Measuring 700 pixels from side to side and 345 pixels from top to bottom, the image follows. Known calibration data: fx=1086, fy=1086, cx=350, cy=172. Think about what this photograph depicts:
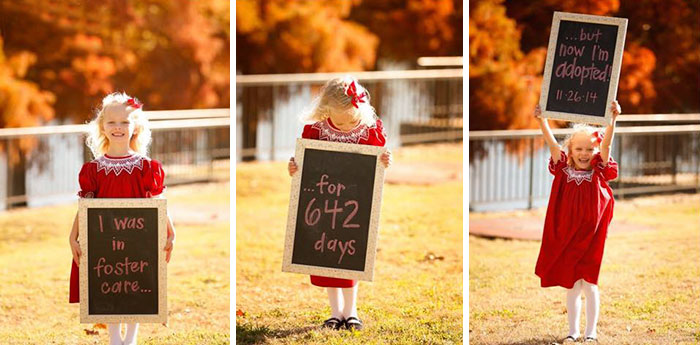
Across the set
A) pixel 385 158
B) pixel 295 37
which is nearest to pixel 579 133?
pixel 385 158

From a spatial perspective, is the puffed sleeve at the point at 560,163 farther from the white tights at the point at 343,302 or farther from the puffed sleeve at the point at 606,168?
the white tights at the point at 343,302

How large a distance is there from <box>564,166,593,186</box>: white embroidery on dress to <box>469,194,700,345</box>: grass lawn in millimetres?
763

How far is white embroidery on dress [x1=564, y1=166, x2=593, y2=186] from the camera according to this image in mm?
4762

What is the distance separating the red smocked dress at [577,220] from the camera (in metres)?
4.74

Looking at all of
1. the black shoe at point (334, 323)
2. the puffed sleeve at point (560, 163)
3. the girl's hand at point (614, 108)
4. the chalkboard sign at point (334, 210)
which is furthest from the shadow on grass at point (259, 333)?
the girl's hand at point (614, 108)

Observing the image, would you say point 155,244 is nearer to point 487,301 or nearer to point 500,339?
point 500,339

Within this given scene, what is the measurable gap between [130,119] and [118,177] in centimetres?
24

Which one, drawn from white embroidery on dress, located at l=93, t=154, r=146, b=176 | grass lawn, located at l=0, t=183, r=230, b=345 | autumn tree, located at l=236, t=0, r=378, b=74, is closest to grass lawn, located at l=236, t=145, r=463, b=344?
grass lawn, located at l=0, t=183, r=230, b=345

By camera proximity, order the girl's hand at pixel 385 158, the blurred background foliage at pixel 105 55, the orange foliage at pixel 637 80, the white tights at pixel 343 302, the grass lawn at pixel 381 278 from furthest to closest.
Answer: the blurred background foliage at pixel 105 55 → the orange foliage at pixel 637 80 → the grass lawn at pixel 381 278 → the white tights at pixel 343 302 → the girl's hand at pixel 385 158

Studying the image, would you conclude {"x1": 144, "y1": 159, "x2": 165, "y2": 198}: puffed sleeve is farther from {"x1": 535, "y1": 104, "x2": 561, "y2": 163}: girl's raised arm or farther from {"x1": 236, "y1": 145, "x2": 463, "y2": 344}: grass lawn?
{"x1": 535, "y1": 104, "x2": 561, "y2": 163}: girl's raised arm

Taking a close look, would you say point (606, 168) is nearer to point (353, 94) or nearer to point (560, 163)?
point (560, 163)

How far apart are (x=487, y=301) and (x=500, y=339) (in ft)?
2.47

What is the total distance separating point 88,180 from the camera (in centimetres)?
441

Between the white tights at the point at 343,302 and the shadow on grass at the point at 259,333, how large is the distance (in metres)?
0.19
